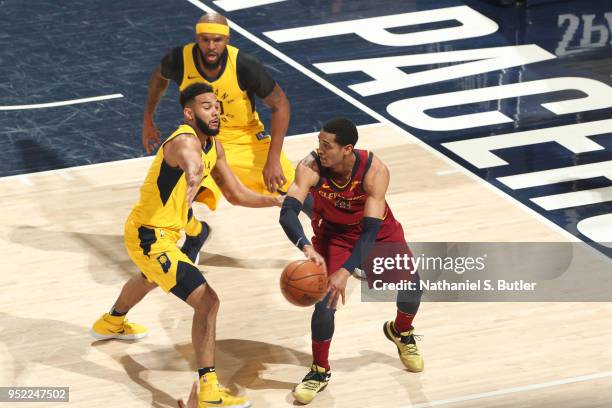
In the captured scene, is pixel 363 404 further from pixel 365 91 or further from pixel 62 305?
pixel 365 91

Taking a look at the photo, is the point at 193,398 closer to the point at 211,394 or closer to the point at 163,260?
the point at 211,394

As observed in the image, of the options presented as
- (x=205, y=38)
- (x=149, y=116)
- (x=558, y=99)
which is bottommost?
(x=558, y=99)

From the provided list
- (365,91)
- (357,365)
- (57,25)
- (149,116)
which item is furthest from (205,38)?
(57,25)

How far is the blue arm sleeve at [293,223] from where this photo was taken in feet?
27.8

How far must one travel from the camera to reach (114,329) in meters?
9.54

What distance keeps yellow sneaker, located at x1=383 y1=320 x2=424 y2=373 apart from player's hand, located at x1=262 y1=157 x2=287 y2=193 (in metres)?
1.64

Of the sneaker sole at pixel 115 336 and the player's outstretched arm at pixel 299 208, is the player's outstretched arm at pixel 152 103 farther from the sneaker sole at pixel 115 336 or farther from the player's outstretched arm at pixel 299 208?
the player's outstretched arm at pixel 299 208

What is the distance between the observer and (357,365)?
9.26m

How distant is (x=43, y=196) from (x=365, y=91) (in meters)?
4.02

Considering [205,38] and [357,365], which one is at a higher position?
[205,38]

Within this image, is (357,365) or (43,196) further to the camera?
(43,196)

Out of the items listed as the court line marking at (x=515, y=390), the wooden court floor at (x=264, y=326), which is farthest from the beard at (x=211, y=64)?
the court line marking at (x=515, y=390)

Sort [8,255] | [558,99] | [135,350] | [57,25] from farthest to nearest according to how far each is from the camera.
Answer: [57,25]
[558,99]
[8,255]
[135,350]

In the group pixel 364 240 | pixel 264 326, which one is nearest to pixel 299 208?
pixel 364 240
